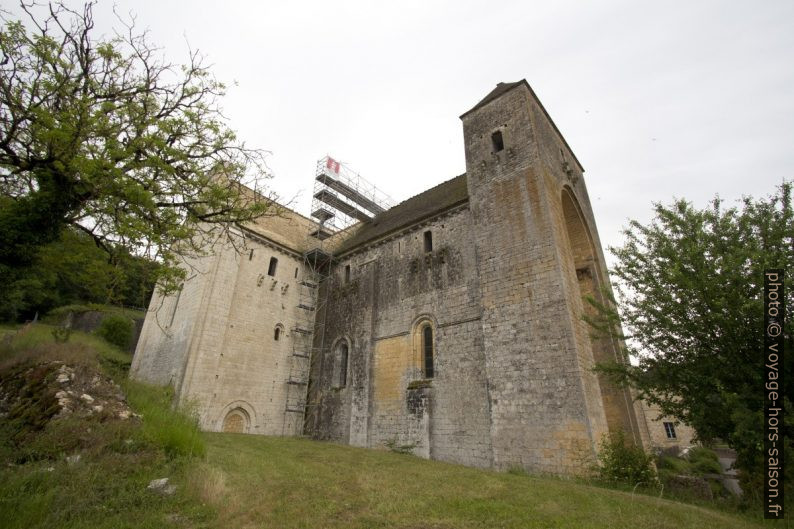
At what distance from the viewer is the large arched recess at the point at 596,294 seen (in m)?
13.2

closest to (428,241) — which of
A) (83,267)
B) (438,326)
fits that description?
(438,326)

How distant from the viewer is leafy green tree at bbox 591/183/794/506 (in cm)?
716

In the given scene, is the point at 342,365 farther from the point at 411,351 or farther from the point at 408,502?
the point at 408,502

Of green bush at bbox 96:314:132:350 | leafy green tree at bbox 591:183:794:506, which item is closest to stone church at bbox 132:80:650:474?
leafy green tree at bbox 591:183:794:506

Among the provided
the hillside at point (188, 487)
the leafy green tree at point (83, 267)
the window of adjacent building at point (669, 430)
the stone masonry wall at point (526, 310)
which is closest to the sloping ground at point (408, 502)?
the hillside at point (188, 487)

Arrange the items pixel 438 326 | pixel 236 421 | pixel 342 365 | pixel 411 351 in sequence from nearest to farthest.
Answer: pixel 438 326 → pixel 411 351 → pixel 236 421 → pixel 342 365

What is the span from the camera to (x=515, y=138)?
14844 millimetres

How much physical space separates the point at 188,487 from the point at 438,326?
10.3 m

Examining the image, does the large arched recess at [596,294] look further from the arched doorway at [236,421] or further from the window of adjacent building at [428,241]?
the arched doorway at [236,421]

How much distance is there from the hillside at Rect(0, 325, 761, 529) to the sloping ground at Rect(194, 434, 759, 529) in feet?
0.07

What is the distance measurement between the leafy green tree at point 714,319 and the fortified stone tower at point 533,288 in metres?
2.00

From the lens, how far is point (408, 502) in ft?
18.9

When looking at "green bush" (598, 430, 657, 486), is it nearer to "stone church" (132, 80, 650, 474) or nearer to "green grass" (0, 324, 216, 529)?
"stone church" (132, 80, 650, 474)

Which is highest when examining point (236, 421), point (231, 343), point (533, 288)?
point (533, 288)
